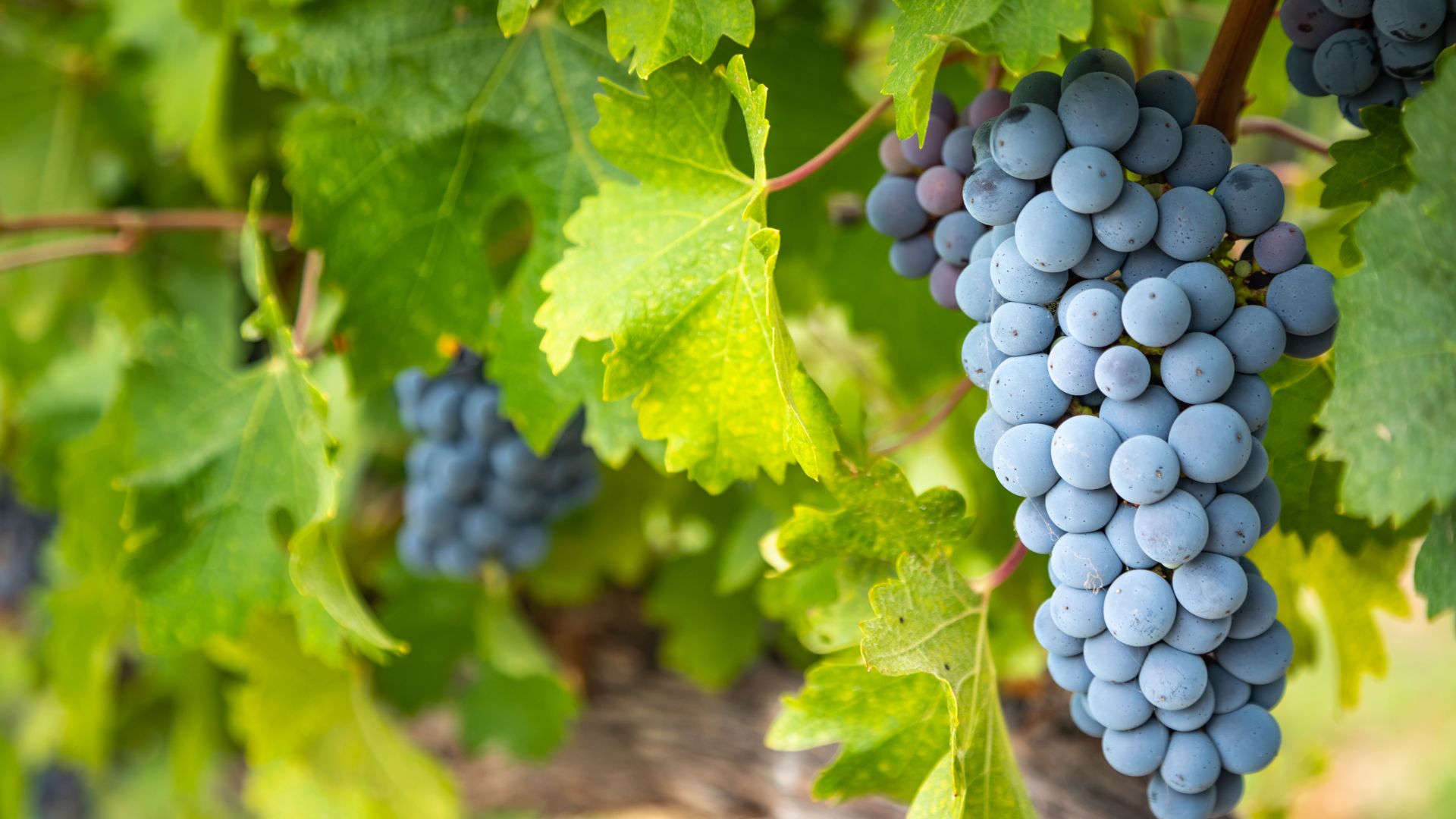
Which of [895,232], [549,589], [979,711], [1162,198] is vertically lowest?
[549,589]

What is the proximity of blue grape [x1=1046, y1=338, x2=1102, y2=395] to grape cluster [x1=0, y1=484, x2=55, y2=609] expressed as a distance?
216 centimetres

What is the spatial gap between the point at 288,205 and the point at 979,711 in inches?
45.0

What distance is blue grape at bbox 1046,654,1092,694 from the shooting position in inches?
23.7

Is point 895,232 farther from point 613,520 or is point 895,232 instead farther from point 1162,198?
point 613,520

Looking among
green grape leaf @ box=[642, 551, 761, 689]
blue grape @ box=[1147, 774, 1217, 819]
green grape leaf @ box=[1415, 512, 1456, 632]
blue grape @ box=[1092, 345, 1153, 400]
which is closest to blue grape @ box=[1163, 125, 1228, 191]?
blue grape @ box=[1092, 345, 1153, 400]

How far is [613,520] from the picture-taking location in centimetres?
149

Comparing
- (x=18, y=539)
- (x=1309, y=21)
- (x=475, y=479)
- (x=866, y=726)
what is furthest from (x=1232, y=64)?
(x=18, y=539)

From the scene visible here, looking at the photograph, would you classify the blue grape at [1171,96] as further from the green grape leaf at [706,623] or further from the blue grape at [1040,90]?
the green grape leaf at [706,623]

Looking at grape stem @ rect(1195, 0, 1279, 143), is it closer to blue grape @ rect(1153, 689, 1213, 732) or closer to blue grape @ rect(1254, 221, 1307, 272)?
blue grape @ rect(1254, 221, 1307, 272)

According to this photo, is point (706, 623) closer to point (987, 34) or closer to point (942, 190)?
point (942, 190)

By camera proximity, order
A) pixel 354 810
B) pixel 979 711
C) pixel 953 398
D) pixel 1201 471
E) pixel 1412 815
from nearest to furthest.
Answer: pixel 1201 471, pixel 979 711, pixel 953 398, pixel 354 810, pixel 1412 815

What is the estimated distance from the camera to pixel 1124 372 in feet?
1.73

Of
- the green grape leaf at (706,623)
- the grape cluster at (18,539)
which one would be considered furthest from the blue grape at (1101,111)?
the grape cluster at (18,539)

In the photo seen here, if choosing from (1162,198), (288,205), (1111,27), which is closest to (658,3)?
(1162,198)
